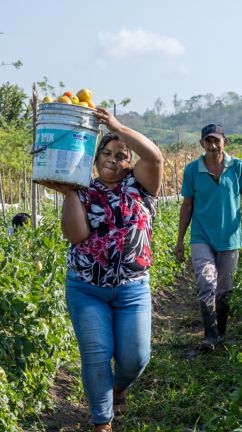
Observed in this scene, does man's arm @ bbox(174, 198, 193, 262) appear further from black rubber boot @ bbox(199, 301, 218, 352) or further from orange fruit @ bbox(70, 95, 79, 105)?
orange fruit @ bbox(70, 95, 79, 105)

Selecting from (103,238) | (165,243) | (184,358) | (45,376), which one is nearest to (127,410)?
(45,376)

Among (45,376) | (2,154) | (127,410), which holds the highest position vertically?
(2,154)

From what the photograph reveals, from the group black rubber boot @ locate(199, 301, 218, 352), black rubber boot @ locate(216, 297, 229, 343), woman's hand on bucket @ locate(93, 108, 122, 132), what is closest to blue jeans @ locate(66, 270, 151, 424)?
woman's hand on bucket @ locate(93, 108, 122, 132)

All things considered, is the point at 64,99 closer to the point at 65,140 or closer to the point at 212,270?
the point at 65,140

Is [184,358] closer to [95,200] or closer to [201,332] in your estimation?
[201,332]

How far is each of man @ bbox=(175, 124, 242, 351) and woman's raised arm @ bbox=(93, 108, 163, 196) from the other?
1468 millimetres

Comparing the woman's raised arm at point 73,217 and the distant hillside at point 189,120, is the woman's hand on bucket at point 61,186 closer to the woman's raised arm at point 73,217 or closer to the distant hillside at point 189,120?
the woman's raised arm at point 73,217

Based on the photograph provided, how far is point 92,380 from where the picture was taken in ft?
7.07

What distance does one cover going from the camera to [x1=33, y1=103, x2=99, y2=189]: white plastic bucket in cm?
201

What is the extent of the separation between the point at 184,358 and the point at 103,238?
1.75 meters

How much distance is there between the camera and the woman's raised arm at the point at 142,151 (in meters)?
2.05

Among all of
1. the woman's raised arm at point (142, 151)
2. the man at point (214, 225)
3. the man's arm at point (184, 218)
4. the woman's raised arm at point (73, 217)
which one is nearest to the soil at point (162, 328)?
the man at point (214, 225)

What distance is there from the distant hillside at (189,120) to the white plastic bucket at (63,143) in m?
96.2

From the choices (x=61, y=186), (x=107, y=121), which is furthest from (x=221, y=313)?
(x=107, y=121)
